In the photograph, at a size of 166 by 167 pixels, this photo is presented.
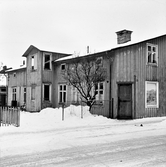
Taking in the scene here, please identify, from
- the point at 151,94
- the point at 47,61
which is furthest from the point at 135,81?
the point at 47,61

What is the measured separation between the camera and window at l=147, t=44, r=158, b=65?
19719 mm

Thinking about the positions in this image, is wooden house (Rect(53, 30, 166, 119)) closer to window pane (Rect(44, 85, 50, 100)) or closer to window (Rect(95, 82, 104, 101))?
window (Rect(95, 82, 104, 101))

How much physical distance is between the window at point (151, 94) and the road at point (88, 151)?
8.58 m

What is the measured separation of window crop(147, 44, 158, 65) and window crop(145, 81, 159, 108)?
5.27ft

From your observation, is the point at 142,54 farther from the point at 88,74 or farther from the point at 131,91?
the point at 88,74

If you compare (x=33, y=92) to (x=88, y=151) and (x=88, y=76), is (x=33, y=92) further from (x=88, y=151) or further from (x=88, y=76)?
(x=88, y=151)

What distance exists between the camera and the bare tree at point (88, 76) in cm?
1964

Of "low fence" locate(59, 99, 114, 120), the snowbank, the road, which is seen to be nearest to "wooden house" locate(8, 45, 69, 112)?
the snowbank

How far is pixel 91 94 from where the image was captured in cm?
2123

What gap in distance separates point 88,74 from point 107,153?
12.2 m

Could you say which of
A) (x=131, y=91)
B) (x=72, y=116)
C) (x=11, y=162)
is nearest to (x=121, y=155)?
(x=11, y=162)

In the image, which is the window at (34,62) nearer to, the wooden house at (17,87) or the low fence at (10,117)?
the wooden house at (17,87)

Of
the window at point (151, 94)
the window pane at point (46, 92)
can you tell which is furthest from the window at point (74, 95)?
the window at point (151, 94)

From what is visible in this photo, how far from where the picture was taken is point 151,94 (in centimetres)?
1962
